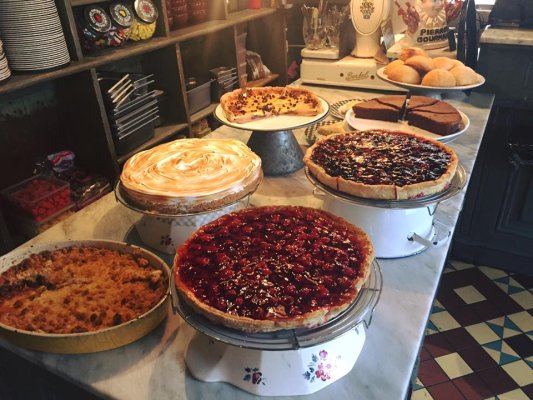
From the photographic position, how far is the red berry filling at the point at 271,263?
839mm

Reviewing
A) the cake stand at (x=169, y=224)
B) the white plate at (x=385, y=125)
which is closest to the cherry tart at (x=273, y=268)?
the cake stand at (x=169, y=224)

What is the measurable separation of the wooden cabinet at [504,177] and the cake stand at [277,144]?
3.91 ft

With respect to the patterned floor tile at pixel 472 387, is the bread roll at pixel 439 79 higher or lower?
higher

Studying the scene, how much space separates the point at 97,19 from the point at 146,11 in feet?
0.99

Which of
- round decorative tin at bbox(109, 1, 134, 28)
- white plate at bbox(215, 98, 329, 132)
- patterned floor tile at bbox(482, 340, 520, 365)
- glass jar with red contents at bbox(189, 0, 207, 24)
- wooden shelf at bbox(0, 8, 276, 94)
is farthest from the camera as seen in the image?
glass jar with red contents at bbox(189, 0, 207, 24)

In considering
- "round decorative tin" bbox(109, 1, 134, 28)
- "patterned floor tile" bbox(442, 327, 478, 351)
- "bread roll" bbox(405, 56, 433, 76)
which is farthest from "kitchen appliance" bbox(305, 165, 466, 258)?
"round decorative tin" bbox(109, 1, 134, 28)

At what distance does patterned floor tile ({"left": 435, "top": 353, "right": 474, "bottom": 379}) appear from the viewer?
2.05 m

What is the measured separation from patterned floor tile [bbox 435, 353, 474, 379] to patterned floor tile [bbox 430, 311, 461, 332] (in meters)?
0.18

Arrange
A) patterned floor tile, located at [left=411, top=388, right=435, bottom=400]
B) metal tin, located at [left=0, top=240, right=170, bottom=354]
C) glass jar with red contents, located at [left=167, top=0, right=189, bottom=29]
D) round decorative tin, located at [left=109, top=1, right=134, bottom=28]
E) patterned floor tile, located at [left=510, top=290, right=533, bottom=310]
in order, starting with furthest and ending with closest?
glass jar with red contents, located at [left=167, top=0, right=189, bottom=29]
patterned floor tile, located at [left=510, top=290, right=533, bottom=310]
round decorative tin, located at [left=109, top=1, right=134, bottom=28]
patterned floor tile, located at [left=411, top=388, right=435, bottom=400]
metal tin, located at [left=0, top=240, right=170, bottom=354]

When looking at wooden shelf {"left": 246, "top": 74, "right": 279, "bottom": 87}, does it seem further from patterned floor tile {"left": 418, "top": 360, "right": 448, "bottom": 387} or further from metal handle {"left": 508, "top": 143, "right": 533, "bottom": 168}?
Answer: patterned floor tile {"left": 418, "top": 360, "right": 448, "bottom": 387}

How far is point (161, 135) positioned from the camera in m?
2.55

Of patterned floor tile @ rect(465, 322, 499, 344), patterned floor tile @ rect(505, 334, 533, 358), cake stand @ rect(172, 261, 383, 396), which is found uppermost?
cake stand @ rect(172, 261, 383, 396)

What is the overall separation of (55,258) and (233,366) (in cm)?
56

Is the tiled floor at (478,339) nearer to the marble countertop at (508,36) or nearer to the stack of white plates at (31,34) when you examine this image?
the marble countertop at (508,36)
